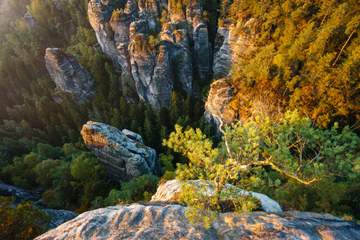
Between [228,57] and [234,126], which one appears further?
[228,57]

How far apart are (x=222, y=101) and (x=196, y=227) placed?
32.5 meters

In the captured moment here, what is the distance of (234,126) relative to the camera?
11250 mm

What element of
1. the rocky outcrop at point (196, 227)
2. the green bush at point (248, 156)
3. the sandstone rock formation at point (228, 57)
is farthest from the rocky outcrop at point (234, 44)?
the rocky outcrop at point (196, 227)

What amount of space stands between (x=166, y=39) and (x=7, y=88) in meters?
50.6

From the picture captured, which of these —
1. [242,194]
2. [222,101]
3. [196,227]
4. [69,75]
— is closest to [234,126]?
[242,194]

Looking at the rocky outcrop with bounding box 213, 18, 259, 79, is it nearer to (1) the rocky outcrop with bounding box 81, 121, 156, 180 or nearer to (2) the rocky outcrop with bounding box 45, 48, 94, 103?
(1) the rocky outcrop with bounding box 81, 121, 156, 180

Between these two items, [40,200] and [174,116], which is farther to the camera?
[174,116]

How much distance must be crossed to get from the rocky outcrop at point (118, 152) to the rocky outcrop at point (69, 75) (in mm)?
26886

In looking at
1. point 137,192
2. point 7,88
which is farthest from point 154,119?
point 7,88

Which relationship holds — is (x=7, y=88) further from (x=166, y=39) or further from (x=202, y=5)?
(x=202, y=5)

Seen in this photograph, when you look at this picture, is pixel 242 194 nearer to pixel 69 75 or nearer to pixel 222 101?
pixel 222 101

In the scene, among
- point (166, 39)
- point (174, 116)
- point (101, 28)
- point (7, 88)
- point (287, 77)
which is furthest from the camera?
point (7, 88)

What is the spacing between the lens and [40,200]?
3272 centimetres

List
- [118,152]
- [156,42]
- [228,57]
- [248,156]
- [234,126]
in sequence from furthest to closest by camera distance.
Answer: [156,42] < [228,57] < [118,152] < [234,126] < [248,156]
